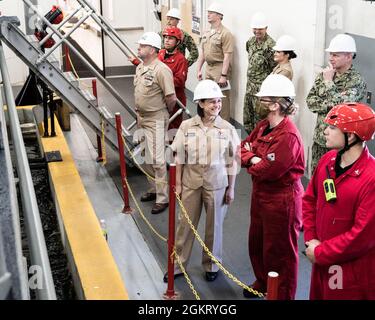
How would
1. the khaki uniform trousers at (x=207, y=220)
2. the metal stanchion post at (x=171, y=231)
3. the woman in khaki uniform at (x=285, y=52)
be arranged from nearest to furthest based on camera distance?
the metal stanchion post at (x=171, y=231) → the khaki uniform trousers at (x=207, y=220) → the woman in khaki uniform at (x=285, y=52)

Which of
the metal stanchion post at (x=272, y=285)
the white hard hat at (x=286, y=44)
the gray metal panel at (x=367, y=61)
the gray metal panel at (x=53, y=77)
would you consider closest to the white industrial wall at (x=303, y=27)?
the gray metal panel at (x=367, y=61)

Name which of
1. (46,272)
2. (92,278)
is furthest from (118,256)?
(46,272)

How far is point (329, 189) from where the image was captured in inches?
139

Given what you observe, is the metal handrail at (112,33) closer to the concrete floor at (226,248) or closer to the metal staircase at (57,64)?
the metal staircase at (57,64)

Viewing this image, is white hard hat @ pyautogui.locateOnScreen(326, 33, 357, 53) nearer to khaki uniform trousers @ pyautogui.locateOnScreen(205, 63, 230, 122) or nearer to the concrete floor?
the concrete floor

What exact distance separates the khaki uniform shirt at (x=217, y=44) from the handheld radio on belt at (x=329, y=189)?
6181mm

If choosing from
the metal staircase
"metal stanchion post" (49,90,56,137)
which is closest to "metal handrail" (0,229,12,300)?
the metal staircase

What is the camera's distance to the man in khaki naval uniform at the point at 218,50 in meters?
9.43

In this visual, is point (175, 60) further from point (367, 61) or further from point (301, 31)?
point (367, 61)

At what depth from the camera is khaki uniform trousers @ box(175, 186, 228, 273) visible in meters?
5.23

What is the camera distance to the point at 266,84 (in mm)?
4582

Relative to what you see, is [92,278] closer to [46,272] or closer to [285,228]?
[285,228]

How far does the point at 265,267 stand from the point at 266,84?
1.49 meters

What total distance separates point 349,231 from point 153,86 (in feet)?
13.2
